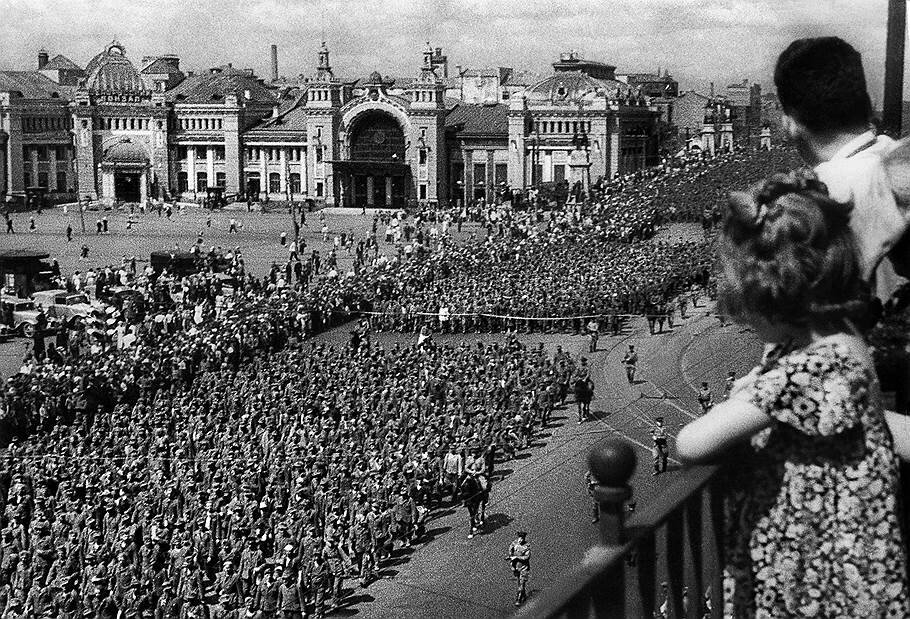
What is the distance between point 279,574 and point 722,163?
52149 millimetres

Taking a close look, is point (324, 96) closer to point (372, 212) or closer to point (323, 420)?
point (372, 212)

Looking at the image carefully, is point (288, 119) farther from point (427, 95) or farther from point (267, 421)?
point (267, 421)

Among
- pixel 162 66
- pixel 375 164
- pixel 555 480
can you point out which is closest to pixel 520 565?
pixel 555 480

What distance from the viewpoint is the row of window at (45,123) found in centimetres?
9050

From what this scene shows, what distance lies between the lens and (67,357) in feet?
94.4

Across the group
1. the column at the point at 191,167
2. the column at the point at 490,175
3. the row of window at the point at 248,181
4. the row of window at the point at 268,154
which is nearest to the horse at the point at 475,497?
the column at the point at 490,175

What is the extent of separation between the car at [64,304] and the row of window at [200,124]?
46.9 metres

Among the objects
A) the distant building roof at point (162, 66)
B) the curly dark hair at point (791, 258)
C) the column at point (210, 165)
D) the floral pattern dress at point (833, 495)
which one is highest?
the distant building roof at point (162, 66)

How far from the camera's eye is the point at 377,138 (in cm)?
8044

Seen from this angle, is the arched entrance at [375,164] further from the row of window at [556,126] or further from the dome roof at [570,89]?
the dome roof at [570,89]

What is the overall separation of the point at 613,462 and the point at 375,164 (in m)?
77.4

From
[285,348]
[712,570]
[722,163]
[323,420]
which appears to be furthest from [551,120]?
[712,570]

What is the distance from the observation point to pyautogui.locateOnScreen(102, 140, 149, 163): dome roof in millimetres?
84875

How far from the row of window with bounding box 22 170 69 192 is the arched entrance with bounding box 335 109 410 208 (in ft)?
75.0
